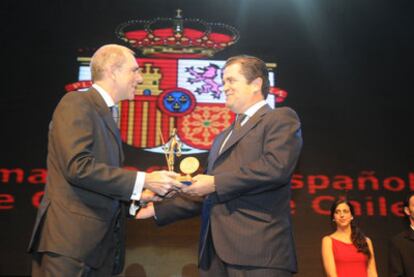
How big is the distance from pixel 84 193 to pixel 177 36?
10.2 feet

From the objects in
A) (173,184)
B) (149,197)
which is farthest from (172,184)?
(149,197)

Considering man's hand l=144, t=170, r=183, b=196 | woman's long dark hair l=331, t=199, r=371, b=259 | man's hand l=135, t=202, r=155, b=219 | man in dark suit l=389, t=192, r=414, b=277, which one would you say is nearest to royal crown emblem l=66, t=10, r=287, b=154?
woman's long dark hair l=331, t=199, r=371, b=259

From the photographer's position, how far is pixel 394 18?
4.74 m

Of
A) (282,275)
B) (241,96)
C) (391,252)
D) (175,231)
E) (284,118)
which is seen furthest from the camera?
(175,231)

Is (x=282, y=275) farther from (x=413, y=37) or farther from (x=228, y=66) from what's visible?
(x=413, y=37)

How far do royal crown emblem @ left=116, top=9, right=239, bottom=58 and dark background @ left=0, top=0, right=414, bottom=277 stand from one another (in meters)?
0.08

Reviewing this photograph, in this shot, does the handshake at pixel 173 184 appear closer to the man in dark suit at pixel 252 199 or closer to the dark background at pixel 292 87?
the man in dark suit at pixel 252 199

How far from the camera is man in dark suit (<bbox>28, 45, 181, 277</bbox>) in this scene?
1.59 m

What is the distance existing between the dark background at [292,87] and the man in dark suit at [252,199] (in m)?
2.07

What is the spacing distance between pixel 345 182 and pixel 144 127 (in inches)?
75.2

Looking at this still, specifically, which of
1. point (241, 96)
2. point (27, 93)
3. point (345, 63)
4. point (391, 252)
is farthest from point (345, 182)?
point (27, 93)

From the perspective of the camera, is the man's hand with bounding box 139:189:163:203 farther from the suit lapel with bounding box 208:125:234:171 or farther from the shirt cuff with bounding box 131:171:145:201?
the shirt cuff with bounding box 131:171:145:201

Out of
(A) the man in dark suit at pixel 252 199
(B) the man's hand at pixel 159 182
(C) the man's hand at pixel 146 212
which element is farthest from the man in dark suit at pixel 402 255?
(B) the man's hand at pixel 159 182

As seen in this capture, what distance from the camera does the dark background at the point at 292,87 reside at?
3920 mm
